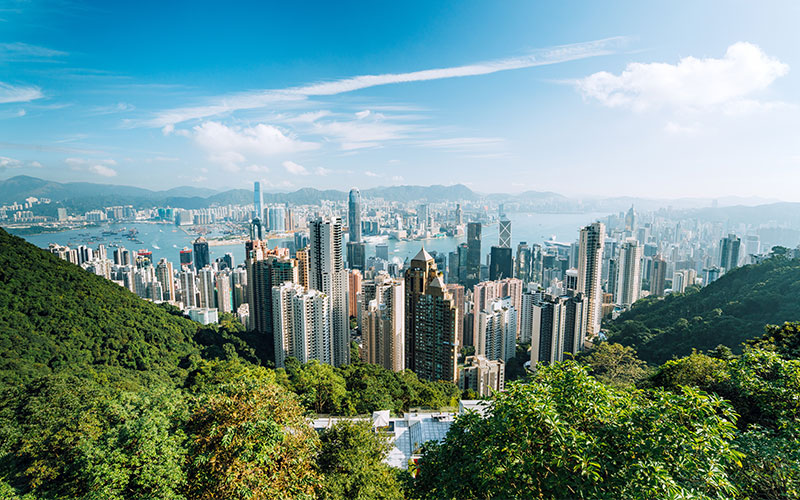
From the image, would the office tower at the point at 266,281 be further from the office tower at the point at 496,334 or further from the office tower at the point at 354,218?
the office tower at the point at 354,218

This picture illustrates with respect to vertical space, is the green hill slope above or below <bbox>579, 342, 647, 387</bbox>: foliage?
above

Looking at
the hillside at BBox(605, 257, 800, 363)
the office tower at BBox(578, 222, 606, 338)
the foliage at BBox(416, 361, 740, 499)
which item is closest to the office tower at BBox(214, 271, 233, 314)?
the office tower at BBox(578, 222, 606, 338)

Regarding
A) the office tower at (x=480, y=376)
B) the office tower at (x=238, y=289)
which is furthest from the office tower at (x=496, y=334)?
the office tower at (x=238, y=289)

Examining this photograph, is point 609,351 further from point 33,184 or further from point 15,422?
point 33,184

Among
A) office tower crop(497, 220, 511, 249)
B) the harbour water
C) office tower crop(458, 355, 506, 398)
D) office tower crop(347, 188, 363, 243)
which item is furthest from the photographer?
office tower crop(347, 188, 363, 243)

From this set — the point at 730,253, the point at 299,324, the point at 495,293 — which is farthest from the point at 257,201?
the point at 730,253

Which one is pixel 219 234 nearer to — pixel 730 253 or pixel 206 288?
pixel 206 288

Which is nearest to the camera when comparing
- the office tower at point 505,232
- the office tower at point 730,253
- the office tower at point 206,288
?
the office tower at point 206,288

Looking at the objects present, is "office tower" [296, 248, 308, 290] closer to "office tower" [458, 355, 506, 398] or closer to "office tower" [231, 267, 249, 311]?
"office tower" [458, 355, 506, 398]
